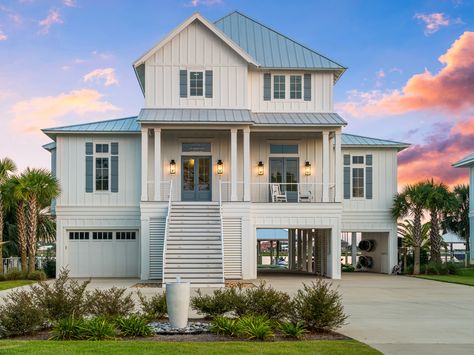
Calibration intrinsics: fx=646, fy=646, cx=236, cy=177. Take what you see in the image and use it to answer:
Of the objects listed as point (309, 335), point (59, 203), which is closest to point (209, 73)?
point (59, 203)

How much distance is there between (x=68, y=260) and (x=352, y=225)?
13.3 metres

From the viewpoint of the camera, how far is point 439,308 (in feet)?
53.3

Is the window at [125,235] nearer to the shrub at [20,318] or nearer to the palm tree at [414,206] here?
the palm tree at [414,206]

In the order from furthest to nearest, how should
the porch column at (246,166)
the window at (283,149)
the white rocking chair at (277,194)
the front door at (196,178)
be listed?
the window at (283,149), the front door at (196,178), the white rocking chair at (277,194), the porch column at (246,166)

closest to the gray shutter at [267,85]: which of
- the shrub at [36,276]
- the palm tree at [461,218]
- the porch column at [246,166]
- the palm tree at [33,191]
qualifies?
the porch column at [246,166]

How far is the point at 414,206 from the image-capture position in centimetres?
3045

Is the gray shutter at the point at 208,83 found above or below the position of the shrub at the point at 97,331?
above

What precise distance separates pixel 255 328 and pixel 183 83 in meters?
18.5

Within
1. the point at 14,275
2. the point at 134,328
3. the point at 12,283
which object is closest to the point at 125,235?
the point at 14,275

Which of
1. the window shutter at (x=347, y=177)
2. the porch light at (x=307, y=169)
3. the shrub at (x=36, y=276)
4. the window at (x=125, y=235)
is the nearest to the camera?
the shrub at (x=36, y=276)

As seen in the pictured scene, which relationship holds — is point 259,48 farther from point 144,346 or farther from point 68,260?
point 144,346

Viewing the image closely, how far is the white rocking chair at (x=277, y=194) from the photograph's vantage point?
28.2m

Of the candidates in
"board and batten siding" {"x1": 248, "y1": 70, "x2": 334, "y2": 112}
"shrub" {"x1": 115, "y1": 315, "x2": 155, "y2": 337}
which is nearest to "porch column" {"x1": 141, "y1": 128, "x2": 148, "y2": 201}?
"board and batten siding" {"x1": 248, "y1": 70, "x2": 334, "y2": 112}

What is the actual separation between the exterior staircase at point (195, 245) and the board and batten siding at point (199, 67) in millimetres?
4613
